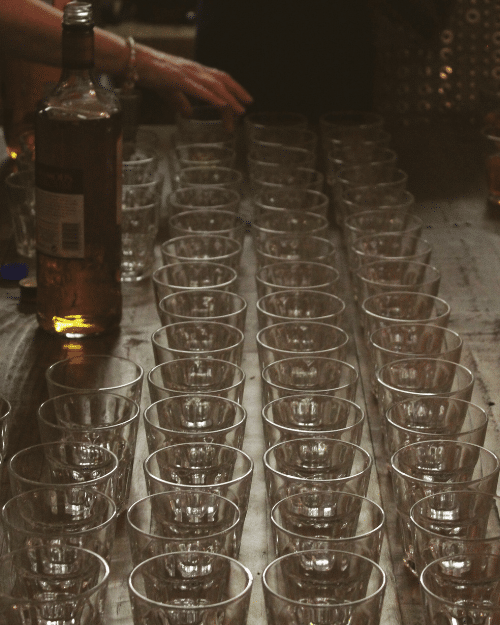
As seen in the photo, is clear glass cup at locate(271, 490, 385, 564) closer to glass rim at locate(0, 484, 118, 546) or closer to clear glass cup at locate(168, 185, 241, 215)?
glass rim at locate(0, 484, 118, 546)

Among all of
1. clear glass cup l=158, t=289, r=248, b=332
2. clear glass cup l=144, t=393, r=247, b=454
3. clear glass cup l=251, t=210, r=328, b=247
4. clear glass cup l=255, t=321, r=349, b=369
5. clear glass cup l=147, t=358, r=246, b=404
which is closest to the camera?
clear glass cup l=144, t=393, r=247, b=454

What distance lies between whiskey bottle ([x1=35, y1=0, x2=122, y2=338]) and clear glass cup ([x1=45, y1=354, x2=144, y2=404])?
0.17 metres

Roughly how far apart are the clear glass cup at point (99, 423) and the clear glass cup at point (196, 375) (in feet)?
0.22

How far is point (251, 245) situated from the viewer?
1831 millimetres

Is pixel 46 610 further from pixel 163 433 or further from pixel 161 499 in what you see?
pixel 163 433

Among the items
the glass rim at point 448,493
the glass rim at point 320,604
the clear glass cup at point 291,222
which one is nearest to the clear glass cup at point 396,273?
the clear glass cup at point 291,222

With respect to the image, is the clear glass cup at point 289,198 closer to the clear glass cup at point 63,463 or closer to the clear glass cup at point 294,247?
the clear glass cup at point 294,247

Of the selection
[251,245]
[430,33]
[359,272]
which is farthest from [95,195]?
[430,33]

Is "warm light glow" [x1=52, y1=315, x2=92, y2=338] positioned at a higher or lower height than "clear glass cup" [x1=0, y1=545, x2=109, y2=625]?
lower

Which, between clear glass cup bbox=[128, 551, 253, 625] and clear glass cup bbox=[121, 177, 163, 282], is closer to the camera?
clear glass cup bbox=[128, 551, 253, 625]

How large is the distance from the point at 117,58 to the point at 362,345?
3.02ft

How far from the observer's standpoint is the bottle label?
1316 mm

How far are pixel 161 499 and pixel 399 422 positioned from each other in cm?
31

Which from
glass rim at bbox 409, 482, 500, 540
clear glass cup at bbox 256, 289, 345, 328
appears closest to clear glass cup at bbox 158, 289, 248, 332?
clear glass cup at bbox 256, 289, 345, 328
